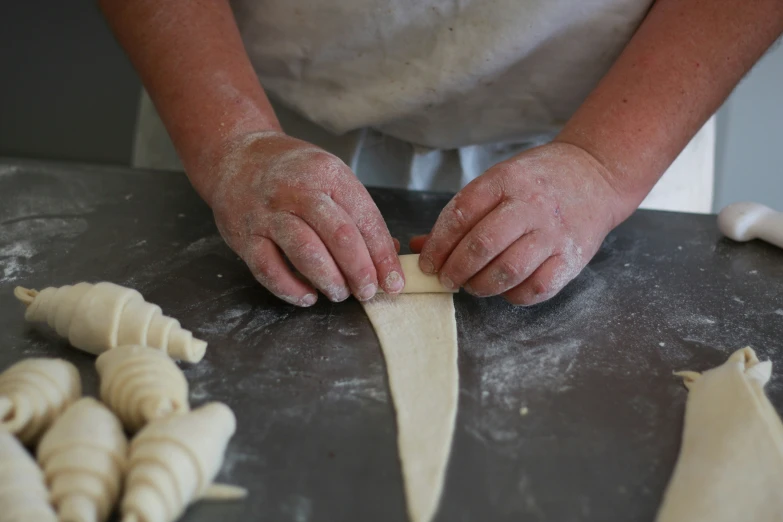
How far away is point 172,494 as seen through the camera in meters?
0.65

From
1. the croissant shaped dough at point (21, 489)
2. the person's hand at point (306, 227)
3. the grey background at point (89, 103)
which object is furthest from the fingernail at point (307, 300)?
the grey background at point (89, 103)

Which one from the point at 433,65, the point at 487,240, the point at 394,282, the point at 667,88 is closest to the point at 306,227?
the point at 394,282

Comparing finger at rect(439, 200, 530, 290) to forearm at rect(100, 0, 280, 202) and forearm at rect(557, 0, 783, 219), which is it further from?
forearm at rect(100, 0, 280, 202)

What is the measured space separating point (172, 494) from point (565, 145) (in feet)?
2.64

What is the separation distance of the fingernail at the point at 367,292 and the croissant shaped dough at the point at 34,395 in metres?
0.39

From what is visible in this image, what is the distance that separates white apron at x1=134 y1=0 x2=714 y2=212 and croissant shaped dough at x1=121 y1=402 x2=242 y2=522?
0.84 m

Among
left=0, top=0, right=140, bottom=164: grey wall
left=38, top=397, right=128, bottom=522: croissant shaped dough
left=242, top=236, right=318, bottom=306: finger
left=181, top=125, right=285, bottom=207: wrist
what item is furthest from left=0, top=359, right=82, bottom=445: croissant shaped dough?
left=0, top=0, right=140, bottom=164: grey wall

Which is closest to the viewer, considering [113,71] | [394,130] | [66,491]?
[66,491]

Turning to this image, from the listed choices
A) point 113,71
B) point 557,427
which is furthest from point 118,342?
point 113,71

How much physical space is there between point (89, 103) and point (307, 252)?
7.17 feet

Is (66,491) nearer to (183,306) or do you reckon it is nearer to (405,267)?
(183,306)

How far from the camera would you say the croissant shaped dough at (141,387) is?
2.47ft

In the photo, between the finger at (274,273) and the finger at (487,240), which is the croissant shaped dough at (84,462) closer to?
the finger at (274,273)

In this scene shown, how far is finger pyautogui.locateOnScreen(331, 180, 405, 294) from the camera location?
103cm
